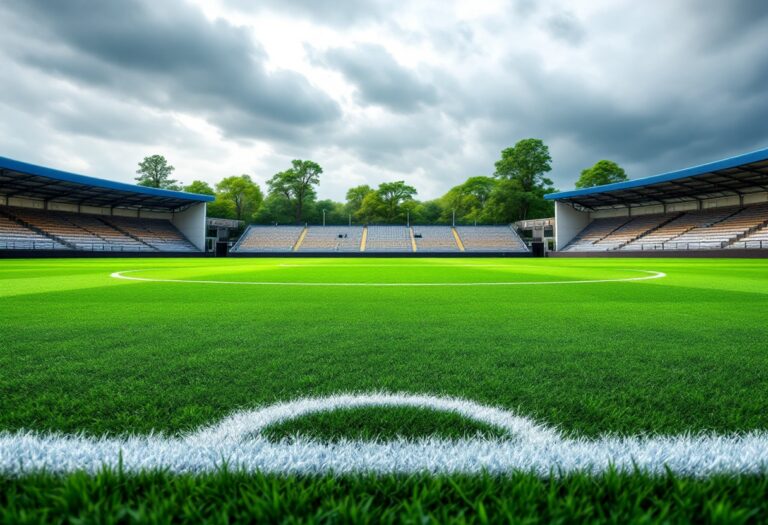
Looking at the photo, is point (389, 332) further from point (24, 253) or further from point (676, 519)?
point (24, 253)

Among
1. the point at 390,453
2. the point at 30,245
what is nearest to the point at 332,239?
the point at 30,245

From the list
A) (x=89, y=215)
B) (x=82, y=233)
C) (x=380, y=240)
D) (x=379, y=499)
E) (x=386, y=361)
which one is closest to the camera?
(x=379, y=499)

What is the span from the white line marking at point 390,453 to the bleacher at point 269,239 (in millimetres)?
44267

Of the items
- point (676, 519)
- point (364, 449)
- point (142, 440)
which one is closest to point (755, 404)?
point (676, 519)

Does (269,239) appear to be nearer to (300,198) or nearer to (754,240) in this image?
(300,198)

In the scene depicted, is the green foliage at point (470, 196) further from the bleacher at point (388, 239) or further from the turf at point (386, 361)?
the turf at point (386, 361)

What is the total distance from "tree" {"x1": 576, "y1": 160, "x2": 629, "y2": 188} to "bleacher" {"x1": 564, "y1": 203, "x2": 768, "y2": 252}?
1298 cm

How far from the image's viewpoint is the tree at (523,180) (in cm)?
5391

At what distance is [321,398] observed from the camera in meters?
1.67

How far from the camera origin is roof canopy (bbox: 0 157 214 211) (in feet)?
90.9

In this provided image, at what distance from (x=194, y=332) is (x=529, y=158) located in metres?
58.2

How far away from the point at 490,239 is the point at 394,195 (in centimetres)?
2388

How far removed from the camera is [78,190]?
111ft

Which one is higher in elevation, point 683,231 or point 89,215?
point 89,215
